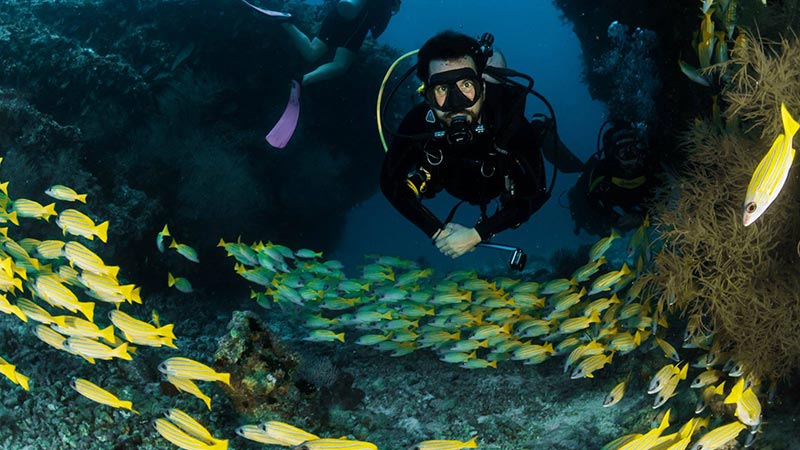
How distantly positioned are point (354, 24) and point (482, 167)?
8151 mm

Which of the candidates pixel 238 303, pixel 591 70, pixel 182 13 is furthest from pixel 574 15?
pixel 238 303

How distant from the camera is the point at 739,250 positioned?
4621 mm

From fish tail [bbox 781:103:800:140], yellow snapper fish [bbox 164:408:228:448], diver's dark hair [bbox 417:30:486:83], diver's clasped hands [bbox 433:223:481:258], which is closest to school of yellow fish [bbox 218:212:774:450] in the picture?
yellow snapper fish [bbox 164:408:228:448]

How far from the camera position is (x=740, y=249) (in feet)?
15.1

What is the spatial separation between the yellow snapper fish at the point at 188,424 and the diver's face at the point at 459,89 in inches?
135

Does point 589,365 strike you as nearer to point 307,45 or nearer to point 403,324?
point 403,324

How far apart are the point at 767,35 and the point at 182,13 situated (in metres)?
13.4

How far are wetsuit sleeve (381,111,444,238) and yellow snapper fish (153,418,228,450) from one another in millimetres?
2719

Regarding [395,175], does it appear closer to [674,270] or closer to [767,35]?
[674,270]

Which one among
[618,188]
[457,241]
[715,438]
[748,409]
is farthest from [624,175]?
[715,438]

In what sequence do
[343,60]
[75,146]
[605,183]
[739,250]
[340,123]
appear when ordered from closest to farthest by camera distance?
[739,250]
[605,183]
[75,146]
[343,60]
[340,123]

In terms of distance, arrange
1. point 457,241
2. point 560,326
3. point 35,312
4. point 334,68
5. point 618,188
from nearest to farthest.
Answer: point 35,312 < point 457,241 < point 560,326 < point 618,188 < point 334,68

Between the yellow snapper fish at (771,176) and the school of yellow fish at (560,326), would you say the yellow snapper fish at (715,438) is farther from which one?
the yellow snapper fish at (771,176)

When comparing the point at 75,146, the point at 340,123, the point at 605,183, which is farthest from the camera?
the point at 340,123
